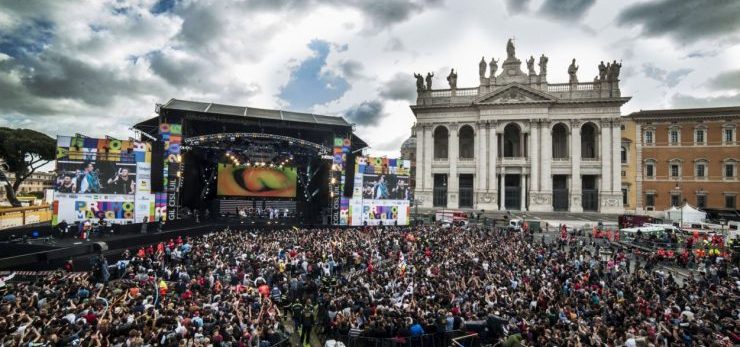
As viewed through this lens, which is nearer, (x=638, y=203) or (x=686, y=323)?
(x=686, y=323)

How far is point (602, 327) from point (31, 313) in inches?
556

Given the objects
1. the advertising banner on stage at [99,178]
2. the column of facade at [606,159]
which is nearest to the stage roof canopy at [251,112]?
the advertising banner on stage at [99,178]

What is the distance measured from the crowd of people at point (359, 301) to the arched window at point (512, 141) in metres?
31.4

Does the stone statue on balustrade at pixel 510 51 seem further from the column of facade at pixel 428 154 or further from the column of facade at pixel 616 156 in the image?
the column of facade at pixel 616 156

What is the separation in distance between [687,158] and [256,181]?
54107 millimetres

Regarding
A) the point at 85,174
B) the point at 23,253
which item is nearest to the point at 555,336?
the point at 23,253

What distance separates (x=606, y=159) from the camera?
43250 millimetres

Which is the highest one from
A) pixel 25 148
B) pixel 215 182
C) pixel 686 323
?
pixel 25 148

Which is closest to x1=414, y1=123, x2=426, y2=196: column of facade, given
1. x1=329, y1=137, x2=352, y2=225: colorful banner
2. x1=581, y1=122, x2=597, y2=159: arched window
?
x1=329, y1=137, x2=352, y2=225: colorful banner

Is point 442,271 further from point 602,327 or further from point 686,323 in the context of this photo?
point 686,323

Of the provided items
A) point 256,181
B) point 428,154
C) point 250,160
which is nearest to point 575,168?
point 428,154

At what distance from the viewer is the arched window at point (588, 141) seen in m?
45.9

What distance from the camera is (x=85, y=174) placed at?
77.8 ft

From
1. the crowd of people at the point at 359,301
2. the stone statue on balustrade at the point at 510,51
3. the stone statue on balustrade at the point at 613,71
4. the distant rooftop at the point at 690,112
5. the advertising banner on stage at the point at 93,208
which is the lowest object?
the crowd of people at the point at 359,301
